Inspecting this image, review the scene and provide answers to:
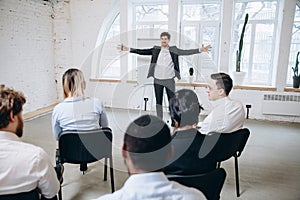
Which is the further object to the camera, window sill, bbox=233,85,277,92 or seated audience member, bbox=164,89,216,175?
window sill, bbox=233,85,277,92

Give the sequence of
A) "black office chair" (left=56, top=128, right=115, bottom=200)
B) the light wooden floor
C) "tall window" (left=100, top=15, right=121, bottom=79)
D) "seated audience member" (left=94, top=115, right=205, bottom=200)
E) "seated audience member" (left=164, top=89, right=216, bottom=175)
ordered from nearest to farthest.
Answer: "seated audience member" (left=94, top=115, right=205, bottom=200), "seated audience member" (left=164, top=89, right=216, bottom=175), "black office chair" (left=56, top=128, right=115, bottom=200), the light wooden floor, "tall window" (left=100, top=15, right=121, bottom=79)

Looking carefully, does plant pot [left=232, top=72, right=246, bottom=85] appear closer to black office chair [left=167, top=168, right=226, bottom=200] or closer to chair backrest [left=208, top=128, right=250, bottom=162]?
chair backrest [left=208, top=128, right=250, bottom=162]

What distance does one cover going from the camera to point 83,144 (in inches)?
88.5

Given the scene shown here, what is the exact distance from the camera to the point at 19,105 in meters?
1.49

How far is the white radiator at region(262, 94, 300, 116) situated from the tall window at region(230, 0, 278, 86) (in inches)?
18.5

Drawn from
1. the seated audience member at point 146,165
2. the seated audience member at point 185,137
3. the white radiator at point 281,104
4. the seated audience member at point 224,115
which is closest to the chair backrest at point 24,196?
the seated audience member at point 146,165

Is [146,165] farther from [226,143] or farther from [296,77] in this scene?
[296,77]

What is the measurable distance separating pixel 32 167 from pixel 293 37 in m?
5.38

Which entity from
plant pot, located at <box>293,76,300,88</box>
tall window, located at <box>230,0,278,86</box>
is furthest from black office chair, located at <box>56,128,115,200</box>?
plant pot, located at <box>293,76,300,88</box>

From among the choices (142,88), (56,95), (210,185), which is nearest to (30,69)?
(56,95)

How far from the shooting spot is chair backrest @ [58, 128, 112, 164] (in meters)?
2.21

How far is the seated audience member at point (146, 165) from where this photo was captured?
36.4 inches

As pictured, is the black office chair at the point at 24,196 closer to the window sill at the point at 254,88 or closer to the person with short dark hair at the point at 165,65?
the person with short dark hair at the point at 165,65

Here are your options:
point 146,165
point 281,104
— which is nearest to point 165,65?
point 281,104
